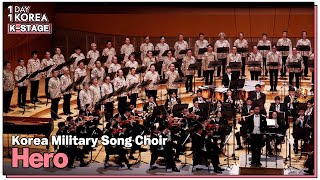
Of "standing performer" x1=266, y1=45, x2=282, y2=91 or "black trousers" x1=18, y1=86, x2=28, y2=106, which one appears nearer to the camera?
"black trousers" x1=18, y1=86, x2=28, y2=106

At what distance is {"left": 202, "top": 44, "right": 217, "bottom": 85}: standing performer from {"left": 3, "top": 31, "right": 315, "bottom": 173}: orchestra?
0.6 inches

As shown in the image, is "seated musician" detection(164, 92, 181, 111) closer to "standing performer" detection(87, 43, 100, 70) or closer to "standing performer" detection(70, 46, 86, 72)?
"standing performer" detection(87, 43, 100, 70)

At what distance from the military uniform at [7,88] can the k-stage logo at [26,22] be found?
1.02 meters

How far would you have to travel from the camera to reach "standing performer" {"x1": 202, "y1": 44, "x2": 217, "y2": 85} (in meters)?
13.2

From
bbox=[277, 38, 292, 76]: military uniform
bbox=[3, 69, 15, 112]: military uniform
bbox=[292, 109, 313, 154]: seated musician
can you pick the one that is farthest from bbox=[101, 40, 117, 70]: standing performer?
bbox=[292, 109, 313, 154]: seated musician

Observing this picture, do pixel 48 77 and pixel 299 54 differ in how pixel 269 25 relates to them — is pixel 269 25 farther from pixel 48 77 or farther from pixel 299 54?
pixel 48 77

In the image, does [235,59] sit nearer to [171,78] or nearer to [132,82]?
[171,78]

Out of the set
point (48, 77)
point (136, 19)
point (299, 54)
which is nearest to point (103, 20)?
point (136, 19)

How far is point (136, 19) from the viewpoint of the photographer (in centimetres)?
1165

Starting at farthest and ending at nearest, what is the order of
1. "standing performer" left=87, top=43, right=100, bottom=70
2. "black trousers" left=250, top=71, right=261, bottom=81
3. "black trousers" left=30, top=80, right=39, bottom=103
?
"black trousers" left=250, top=71, right=261, bottom=81, "standing performer" left=87, top=43, right=100, bottom=70, "black trousers" left=30, top=80, right=39, bottom=103

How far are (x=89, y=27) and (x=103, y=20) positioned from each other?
65 cm

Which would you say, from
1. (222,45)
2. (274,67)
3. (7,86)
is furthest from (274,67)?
(7,86)

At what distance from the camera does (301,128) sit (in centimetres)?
1064

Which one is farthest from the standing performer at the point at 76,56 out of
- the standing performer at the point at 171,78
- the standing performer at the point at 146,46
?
the standing performer at the point at 171,78
